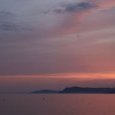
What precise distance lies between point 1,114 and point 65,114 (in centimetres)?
1288

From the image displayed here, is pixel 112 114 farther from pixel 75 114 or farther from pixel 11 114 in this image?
pixel 11 114

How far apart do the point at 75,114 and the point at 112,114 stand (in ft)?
24.4

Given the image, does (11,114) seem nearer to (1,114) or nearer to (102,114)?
(1,114)

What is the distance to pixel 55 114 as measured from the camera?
79.6 m

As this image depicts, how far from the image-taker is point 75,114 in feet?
256

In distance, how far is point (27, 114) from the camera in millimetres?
78125

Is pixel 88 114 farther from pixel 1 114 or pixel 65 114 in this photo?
pixel 1 114

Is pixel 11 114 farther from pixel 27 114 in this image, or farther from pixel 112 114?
pixel 112 114

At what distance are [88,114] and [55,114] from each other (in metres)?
6.55

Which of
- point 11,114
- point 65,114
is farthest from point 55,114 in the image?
point 11,114

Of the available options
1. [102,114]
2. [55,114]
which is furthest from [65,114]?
[102,114]

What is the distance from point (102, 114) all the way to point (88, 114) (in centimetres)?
290

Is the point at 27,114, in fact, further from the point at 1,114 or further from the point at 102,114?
the point at 102,114

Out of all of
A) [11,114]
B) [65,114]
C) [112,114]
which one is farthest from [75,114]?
[11,114]
